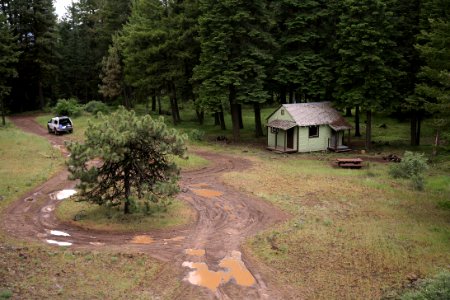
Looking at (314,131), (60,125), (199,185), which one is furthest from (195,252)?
(60,125)

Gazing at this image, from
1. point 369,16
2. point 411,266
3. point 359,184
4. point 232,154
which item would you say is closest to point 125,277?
point 411,266

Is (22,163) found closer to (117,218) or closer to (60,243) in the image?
(117,218)

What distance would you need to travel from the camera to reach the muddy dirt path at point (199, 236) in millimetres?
13563

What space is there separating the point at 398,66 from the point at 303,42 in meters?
8.79

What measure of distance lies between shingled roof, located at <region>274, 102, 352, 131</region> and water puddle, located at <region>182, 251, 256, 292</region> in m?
22.1

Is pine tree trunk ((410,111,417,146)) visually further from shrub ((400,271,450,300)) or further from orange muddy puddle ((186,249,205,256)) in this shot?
orange muddy puddle ((186,249,205,256))

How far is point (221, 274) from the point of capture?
14164 mm

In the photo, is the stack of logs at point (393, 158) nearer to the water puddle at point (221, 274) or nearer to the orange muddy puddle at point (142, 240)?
the water puddle at point (221, 274)

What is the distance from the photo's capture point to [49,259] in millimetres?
14703

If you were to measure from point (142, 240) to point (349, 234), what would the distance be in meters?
8.36

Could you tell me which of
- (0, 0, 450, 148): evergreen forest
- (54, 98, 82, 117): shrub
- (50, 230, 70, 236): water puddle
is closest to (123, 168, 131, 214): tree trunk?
(50, 230, 70, 236): water puddle

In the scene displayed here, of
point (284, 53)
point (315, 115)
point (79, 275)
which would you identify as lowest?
point (79, 275)

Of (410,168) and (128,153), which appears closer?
(128,153)

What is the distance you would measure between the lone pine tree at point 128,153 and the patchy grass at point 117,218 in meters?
0.77
